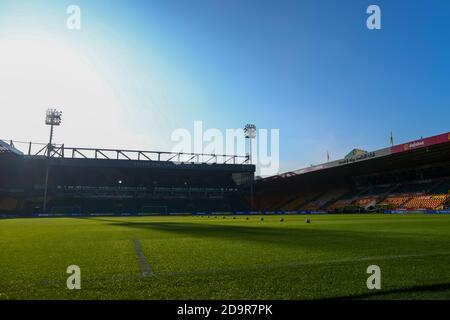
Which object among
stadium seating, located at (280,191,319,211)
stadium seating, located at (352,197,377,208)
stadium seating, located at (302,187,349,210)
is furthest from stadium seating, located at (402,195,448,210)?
stadium seating, located at (280,191,319,211)

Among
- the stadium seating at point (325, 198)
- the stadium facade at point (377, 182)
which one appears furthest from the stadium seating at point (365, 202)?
the stadium seating at point (325, 198)

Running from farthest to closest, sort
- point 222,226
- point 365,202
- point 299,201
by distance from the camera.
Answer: point 299,201, point 365,202, point 222,226

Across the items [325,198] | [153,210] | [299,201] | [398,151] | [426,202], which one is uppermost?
[398,151]

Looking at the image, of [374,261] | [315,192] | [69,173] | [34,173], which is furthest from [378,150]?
[34,173]

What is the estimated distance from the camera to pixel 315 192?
66000 mm

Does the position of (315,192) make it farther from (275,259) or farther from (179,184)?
(275,259)

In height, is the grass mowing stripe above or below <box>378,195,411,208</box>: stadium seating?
below

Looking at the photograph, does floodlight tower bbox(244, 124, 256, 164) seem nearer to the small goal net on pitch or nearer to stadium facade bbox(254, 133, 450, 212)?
stadium facade bbox(254, 133, 450, 212)

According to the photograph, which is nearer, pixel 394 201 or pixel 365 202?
pixel 394 201

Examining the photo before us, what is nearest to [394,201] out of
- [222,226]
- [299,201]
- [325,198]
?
[325,198]

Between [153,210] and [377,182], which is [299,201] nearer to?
[377,182]

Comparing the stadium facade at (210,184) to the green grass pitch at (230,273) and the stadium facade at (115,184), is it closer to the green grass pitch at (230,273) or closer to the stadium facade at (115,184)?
the stadium facade at (115,184)
